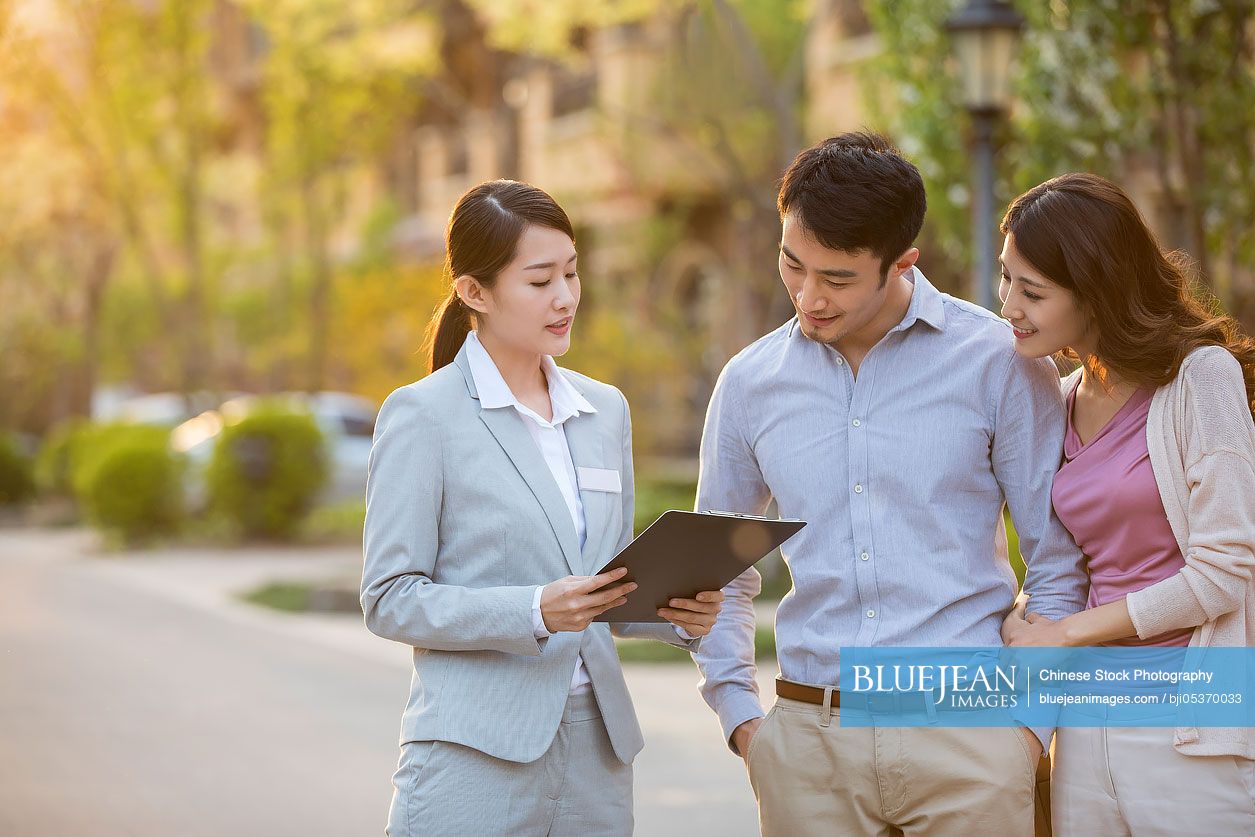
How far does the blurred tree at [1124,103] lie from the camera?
326 inches

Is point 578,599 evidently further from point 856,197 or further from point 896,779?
point 856,197

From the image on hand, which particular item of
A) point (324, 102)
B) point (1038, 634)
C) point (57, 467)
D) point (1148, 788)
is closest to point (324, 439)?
point (324, 102)

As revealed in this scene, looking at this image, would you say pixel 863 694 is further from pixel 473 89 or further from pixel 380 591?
pixel 473 89

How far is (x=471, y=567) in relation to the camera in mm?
2951

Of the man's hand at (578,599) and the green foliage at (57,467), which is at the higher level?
the man's hand at (578,599)

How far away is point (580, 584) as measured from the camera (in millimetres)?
2770

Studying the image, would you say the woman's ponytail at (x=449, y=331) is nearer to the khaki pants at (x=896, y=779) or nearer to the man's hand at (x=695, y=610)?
the man's hand at (x=695, y=610)

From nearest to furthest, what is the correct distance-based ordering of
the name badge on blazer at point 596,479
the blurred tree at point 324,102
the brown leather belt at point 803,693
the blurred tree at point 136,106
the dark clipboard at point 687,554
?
the dark clipboard at point 687,554 → the brown leather belt at point 803,693 → the name badge on blazer at point 596,479 → the blurred tree at point 324,102 → the blurred tree at point 136,106

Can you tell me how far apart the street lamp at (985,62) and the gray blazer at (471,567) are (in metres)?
5.98

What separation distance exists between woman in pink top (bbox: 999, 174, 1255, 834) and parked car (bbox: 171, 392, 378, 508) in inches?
662

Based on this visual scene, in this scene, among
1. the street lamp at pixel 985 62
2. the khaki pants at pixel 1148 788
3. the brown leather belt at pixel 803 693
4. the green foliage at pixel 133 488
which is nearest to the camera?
the khaki pants at pixel 1148 788

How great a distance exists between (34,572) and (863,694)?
1583 cm

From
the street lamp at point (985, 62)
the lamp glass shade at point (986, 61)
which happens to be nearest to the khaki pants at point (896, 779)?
the street lamp at point (985, 62)

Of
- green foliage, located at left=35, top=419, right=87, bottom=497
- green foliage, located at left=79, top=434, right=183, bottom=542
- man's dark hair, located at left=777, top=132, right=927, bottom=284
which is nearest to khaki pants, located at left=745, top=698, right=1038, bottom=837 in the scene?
man's dark hair, located at left=777, top=132, right=927, bottom=284
